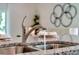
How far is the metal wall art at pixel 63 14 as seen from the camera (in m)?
1.36

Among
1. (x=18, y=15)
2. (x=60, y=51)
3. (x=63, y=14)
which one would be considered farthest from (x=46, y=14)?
(x=60, y=51)

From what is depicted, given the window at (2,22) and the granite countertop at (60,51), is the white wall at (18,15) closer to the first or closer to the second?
the window at (2,22)

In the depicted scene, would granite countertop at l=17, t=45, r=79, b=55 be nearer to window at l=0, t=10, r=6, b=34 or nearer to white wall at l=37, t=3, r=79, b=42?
white wall at l=37, t=3, r=79, b=42

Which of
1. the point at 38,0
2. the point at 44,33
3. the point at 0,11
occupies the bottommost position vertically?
the point at 44,33

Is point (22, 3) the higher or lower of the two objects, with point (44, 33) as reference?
higher

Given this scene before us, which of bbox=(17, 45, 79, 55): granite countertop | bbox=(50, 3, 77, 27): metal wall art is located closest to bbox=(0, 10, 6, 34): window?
bbox=(17, 45, 79, 55): granite countertop

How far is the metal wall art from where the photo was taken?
53.6 inches

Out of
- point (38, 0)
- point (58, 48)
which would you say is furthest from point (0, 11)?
point (58, 48)

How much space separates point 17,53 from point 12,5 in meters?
0.54

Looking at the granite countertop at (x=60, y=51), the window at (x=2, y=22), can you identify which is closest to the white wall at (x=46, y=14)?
the granite countertop at (x=60, y=51)

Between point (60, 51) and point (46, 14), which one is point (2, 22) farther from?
point (60, 51)

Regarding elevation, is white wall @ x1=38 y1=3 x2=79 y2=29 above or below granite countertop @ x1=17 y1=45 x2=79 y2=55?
above
